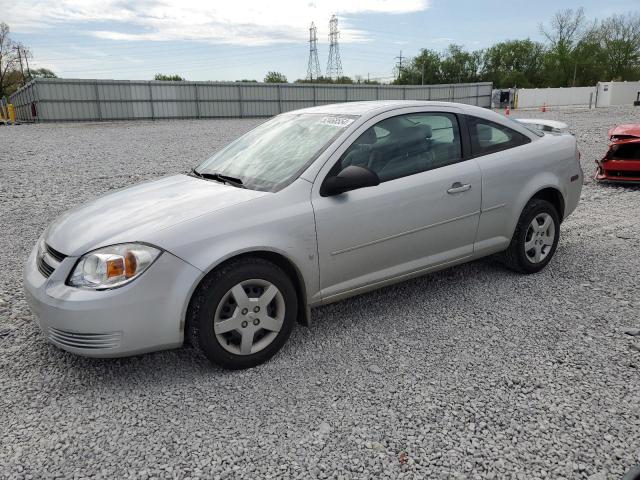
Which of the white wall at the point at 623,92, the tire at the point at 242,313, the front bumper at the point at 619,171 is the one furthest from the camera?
the white wall at the point at 623,92

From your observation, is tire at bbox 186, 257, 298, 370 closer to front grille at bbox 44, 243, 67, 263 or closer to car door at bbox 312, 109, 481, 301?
car door at bbox 312, 109, 481, 301

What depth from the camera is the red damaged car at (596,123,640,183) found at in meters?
7.98

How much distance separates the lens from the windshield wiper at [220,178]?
3.58 m

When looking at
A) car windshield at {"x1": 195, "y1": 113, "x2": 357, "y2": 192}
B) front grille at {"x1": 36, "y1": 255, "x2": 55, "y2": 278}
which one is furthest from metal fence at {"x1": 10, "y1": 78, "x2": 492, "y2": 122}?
front grille at {"x1": 36, "y1": 255, "x2": 55, "y2": 278}

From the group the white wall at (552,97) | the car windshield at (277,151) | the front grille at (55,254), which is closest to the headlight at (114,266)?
the front grille at (55,254)

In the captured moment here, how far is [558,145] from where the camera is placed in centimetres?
467

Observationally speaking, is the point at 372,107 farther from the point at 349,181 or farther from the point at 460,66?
the point at 460,66

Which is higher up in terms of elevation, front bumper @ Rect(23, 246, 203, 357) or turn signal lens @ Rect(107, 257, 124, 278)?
turn signal lens @ Rect(107, 257, 124, 278)

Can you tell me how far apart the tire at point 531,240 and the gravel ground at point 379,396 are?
143 mm

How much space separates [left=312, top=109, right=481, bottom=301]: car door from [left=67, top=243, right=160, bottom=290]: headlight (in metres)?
1.06

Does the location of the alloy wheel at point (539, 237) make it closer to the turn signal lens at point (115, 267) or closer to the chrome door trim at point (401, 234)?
the chrome door trim at point (401, 234)

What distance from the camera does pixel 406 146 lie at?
12.6 ft

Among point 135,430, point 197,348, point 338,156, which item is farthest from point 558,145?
point 135,430

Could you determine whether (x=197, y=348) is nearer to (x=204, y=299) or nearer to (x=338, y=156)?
(x=204, y=299)
